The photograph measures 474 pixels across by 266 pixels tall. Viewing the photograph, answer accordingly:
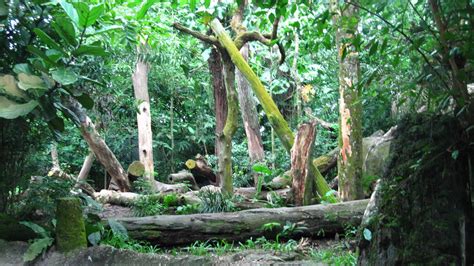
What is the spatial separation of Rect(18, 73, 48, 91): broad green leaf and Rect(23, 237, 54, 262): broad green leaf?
1.45 m

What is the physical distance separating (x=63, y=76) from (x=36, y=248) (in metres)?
1.63

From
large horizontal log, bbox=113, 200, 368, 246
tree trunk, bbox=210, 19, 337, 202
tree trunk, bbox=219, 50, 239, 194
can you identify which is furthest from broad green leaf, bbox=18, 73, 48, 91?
tree trunk, bbox=210, 19, 337, 202

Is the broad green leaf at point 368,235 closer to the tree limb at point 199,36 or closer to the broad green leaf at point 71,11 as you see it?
the broad green leaf at point 71,11

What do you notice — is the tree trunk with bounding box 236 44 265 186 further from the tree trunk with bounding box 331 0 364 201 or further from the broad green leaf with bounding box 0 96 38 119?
the broad green leaf with bounding box 0 96 38 119

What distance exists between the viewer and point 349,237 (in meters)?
6.04

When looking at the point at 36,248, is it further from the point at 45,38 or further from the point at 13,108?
the point at 45,38

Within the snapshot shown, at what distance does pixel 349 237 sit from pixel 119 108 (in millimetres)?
6972

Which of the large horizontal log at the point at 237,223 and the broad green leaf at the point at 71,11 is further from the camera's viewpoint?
the large horizontal log at the point at 237,223

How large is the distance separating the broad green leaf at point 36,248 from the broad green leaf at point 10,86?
137 cm

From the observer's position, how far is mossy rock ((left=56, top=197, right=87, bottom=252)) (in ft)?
14.1

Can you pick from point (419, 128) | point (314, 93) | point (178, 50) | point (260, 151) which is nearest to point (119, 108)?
point (178, 50)

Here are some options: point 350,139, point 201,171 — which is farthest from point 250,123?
point 350,139

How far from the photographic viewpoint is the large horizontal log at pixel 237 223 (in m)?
5.95

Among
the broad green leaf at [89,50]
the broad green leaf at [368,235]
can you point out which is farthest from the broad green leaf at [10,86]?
the broad green leaf at [368,235]
